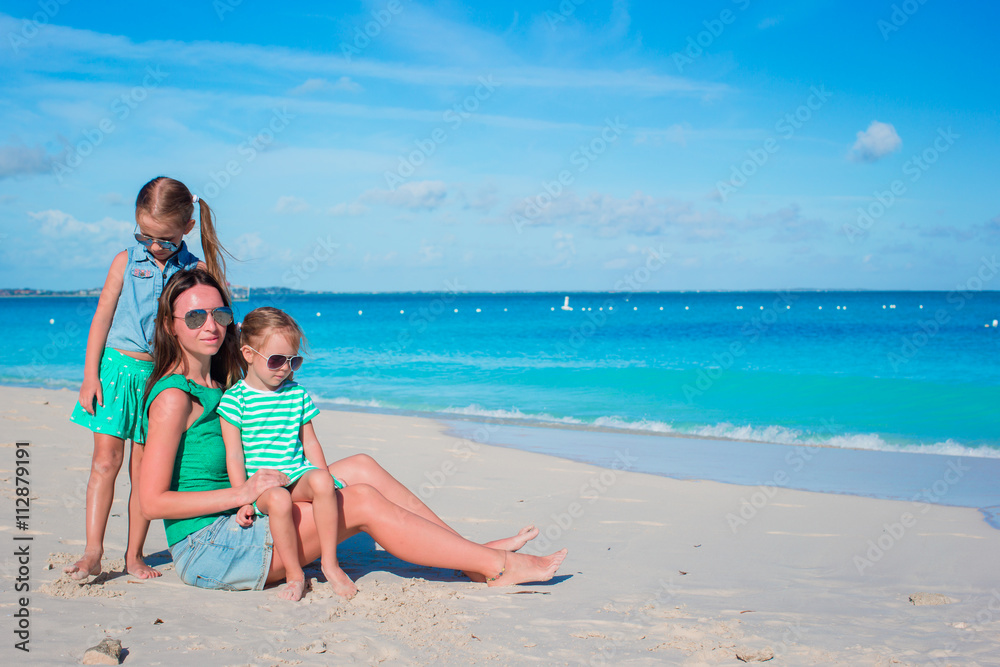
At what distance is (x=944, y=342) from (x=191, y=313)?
3507cm

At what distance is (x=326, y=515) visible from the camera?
3.14 meters

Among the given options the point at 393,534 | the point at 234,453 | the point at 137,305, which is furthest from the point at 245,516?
the point at 137,305

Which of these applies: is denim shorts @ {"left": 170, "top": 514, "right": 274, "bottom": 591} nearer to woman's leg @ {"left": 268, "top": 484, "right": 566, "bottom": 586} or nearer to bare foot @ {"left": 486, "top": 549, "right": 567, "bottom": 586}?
woman's leg @ {"left": 268, "top": 484, "right": 566, "bottom": 586}

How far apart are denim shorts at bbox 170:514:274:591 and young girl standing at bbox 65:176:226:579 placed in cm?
35

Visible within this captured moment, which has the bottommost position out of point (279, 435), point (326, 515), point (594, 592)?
point (594, 592)

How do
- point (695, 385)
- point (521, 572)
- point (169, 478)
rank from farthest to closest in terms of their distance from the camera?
point (695, 385) < point (521, 572) < point (169, 478)

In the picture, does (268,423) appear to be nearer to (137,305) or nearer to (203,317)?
(203,317)

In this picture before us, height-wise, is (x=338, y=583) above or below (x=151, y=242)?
below

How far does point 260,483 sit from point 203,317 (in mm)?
822

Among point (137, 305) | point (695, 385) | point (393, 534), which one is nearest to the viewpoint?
point (393, 534)

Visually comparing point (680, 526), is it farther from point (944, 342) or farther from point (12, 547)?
point (944, 342)

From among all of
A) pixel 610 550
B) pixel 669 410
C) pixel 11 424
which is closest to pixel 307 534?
pixel 610 550

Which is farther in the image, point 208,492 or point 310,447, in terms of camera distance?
point 310,447

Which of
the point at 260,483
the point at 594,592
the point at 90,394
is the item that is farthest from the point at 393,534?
the point at 90,394
